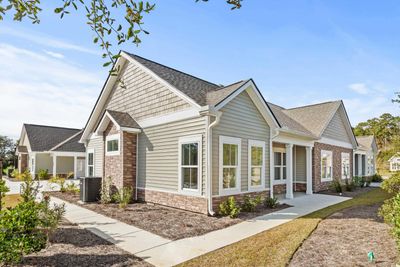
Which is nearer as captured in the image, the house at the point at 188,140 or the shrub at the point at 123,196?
the house at the point at 188,140

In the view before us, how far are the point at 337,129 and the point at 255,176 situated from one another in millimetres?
11091

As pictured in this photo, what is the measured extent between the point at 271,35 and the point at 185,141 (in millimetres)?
6081

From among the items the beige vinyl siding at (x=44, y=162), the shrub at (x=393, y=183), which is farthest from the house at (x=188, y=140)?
the beige vinyl siding at (x=44, y=162)

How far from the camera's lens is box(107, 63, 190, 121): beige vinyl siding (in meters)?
9.98

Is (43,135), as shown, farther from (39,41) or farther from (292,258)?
(292,258)

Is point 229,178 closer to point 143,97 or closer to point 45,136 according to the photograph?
point 143,97

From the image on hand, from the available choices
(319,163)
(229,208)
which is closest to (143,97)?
(229,208)

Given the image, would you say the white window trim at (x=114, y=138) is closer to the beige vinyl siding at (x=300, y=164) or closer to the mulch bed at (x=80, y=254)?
the mulch bed at (x=80, y=254)

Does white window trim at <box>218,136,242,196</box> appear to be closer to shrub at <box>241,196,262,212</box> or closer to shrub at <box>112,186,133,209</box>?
shrub at <box>241,196,262,212</box>

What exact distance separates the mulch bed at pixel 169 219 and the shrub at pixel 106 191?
1.99ft

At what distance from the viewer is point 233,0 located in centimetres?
307

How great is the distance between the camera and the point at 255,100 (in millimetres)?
10242

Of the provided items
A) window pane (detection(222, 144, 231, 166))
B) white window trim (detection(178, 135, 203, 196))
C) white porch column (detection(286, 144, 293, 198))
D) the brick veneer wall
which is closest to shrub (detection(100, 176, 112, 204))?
white window trim (detection(178, 135, 203, 196))

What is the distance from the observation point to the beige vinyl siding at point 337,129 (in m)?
16.7
